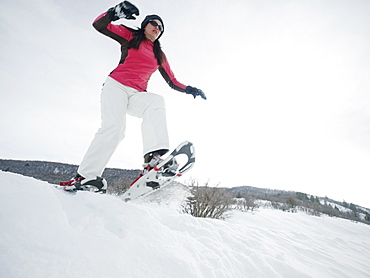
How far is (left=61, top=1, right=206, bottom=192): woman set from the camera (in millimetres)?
1593

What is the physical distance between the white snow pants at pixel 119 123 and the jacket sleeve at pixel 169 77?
60 centimetres

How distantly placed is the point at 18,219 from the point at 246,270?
4.14 ft

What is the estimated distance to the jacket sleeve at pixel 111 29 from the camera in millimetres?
1714

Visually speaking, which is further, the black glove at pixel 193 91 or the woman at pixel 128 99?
the black glove at pixel 193 91

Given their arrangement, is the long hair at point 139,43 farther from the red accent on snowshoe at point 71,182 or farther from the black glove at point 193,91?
the red accent on snowshoe at point 71,182

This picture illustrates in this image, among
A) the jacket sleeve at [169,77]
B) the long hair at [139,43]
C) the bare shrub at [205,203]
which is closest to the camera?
the long hair at [139,43]

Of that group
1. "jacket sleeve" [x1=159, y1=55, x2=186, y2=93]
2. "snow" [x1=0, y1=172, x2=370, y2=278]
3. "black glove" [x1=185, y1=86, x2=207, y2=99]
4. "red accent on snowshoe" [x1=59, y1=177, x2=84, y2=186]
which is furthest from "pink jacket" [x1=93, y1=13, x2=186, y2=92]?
"snow" [x1=0, y1=172, x2=370, y2=278]

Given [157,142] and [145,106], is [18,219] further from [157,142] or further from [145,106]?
[145,106]

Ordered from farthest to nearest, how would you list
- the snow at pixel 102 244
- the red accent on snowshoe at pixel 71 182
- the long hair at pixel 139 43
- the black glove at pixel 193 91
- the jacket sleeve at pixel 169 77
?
the black glove at pixel 193 91
the jacket sleeve at pixel 169 77
the long hair at pixel 139 43
the red accent on snowshoe at pixel 71 182
the snow at pixel 102 244

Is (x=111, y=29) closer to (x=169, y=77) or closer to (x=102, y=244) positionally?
(x=169, y=77)

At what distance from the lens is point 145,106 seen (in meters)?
1.81

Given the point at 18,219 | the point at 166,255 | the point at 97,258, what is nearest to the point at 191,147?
the point at 166,255

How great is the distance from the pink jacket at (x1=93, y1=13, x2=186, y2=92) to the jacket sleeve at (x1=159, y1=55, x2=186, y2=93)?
0.23 meters

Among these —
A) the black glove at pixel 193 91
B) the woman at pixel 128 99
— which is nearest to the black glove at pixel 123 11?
the woman at pixel 128 99
